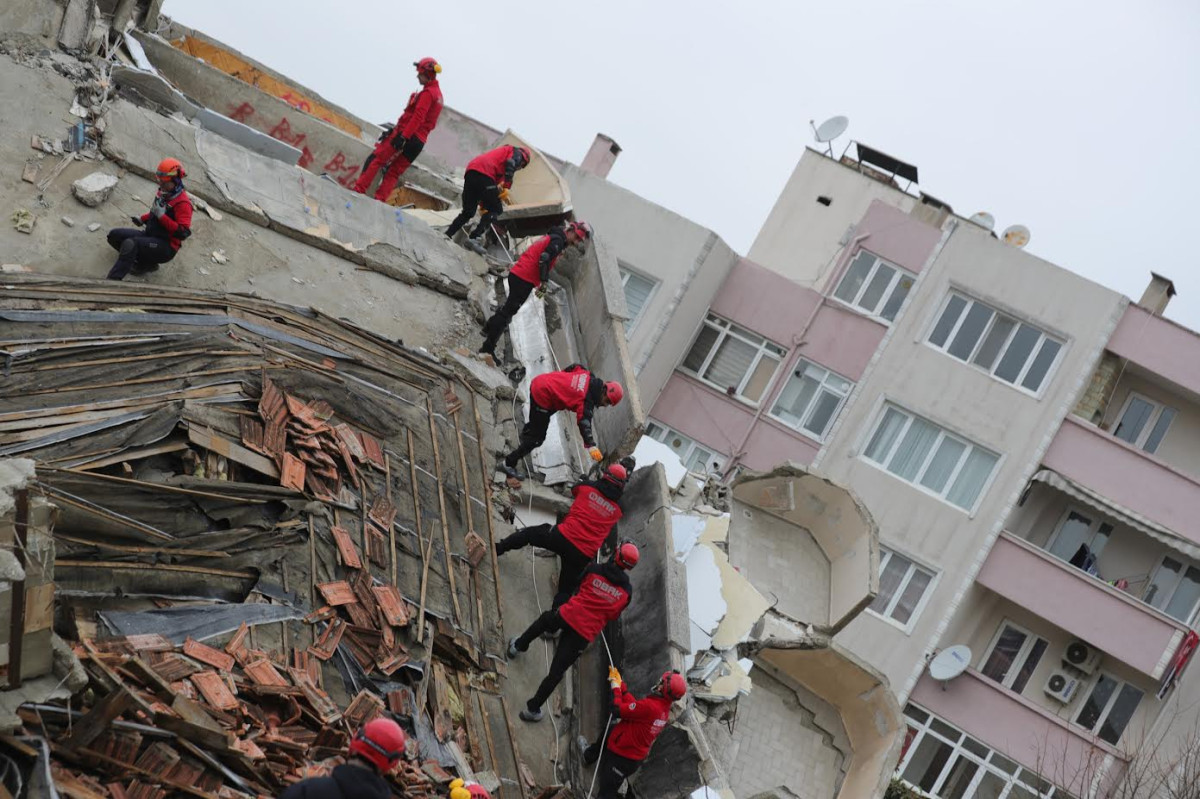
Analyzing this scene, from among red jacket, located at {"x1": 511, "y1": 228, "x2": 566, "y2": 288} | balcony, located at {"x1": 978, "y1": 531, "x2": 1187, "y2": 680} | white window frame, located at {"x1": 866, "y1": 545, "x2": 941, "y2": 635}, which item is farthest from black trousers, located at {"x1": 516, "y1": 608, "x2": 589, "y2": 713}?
balcony, located at {"x1": 978, "y1": 531, "x2": 1187, "y2": 680}

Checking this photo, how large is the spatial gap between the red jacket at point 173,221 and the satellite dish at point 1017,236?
22.5 m

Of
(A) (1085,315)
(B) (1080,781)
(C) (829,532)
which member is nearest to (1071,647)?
(B) (1080,781)

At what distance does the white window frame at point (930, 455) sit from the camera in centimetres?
2514

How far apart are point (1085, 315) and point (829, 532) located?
1152 centimetres

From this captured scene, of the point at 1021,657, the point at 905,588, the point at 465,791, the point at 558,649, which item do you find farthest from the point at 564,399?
the point at 1021,657

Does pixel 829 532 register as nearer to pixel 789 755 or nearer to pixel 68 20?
pixel 789 755

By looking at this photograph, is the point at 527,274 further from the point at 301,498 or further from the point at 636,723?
the point at 636,723

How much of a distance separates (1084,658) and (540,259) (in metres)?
18.4

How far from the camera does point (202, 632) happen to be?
7.45 metres

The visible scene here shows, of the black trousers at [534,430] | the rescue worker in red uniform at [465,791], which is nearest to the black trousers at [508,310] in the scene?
the black trousers at [534,430]

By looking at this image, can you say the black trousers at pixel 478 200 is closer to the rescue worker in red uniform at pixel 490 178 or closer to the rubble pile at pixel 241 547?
the rescue worker in red uniform at pixel 490 178

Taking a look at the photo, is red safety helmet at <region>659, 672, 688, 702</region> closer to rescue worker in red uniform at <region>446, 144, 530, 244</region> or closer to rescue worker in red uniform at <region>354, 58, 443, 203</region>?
rescue worker in red uniform at <region>446, 144, 530, 244</region>

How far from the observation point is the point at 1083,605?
2442cm

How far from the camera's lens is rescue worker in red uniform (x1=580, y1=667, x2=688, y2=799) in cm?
970
